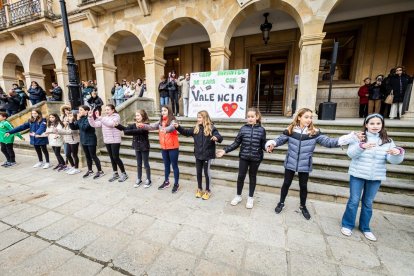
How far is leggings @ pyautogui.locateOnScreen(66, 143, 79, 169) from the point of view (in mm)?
4914

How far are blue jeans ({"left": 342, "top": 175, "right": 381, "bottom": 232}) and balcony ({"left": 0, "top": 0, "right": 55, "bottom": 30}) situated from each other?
13.4 meters

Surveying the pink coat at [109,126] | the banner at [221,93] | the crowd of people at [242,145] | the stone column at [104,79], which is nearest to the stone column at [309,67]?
the banner at [221,93]

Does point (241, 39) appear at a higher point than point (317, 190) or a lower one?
higher

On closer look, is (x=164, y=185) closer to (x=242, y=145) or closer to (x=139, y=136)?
(x=139, y=136)

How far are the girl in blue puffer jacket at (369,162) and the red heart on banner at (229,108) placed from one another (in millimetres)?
3548

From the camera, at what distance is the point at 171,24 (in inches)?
297

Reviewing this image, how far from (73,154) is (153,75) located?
4.43 metres

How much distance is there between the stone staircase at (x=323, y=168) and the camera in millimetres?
3346

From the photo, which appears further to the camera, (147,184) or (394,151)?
(147,184)

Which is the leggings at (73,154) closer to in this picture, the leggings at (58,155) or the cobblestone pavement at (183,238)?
the leggings at (58,155)

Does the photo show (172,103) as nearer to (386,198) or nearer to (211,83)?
(211,83)

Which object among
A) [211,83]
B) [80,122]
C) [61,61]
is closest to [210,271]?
[80,122]

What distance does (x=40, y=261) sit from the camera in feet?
6.91

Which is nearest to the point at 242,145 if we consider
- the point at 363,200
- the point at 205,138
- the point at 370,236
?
the point at 205,138
